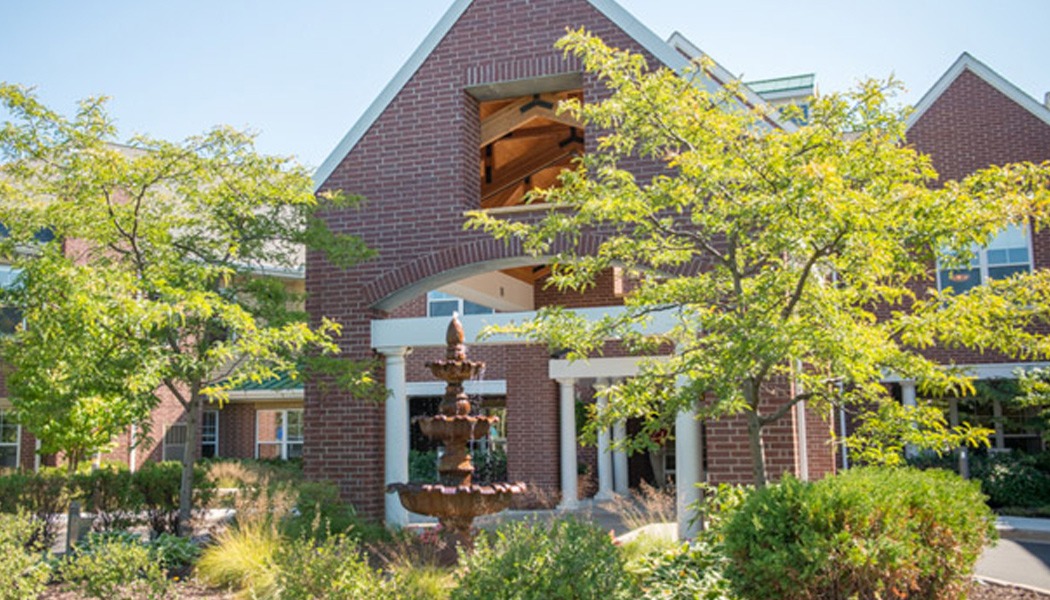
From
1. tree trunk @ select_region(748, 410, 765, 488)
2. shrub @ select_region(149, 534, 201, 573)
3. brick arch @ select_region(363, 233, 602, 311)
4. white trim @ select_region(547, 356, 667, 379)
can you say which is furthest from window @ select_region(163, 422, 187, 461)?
tree trunk @ select_region(748, 410, 765, 488)

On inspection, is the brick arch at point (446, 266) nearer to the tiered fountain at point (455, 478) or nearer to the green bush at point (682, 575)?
the tiered fountain at point (455, 478)

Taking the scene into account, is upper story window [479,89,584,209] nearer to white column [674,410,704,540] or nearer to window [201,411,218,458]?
white column [674,410,704,540]

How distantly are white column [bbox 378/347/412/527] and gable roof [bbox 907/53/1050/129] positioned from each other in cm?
1298

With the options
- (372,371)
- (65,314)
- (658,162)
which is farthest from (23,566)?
(658,162)

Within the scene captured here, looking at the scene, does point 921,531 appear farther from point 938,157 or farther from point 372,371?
point 938,157

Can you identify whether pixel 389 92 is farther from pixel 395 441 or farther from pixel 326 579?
pixel 326 579

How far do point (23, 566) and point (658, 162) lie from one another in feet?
26.1

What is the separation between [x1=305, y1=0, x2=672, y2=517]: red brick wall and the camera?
12273mm

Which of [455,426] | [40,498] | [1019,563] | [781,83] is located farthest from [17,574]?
[781,83]

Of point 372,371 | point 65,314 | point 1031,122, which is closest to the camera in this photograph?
point 65,314

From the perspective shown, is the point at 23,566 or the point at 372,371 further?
the point at 372,371

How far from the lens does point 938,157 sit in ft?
65.1

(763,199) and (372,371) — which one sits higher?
(763,199)

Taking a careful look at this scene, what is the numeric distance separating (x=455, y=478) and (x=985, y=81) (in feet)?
50.9
